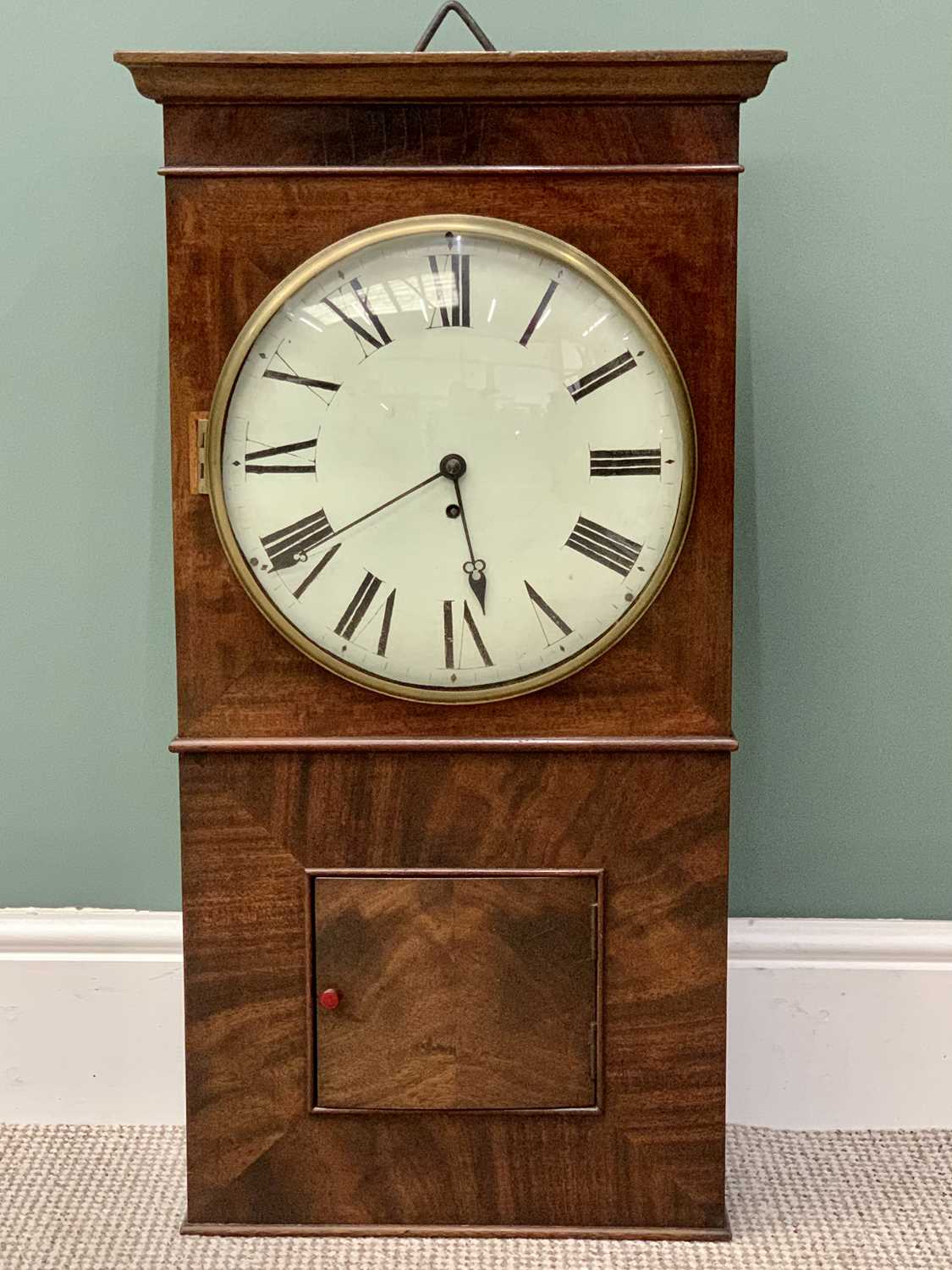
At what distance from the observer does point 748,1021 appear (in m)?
1.68

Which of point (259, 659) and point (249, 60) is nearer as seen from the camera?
point (249, 60)

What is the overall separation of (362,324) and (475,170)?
18cm

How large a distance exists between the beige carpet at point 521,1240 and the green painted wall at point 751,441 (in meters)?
0.28

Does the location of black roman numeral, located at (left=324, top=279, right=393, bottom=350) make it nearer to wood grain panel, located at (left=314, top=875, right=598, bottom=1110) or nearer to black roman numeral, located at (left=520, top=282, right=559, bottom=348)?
black roman numeral, located at (left=520, top=282, right=559, bottom=348)

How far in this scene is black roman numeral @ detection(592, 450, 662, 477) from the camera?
132cm

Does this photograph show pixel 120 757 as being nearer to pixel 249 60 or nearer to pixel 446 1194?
pixel 446 1194

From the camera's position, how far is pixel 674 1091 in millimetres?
1423

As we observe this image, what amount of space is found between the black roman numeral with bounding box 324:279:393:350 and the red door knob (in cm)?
65

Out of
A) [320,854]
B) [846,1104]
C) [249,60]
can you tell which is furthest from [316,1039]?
[249,60]

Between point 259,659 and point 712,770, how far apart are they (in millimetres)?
473

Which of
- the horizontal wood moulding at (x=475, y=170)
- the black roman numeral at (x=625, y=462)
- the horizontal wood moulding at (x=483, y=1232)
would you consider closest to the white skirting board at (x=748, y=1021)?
the horizontal wood moulding at (x=483, y=1232)

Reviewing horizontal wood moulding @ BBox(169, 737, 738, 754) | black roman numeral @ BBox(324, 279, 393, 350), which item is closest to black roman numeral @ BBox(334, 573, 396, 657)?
horizontal wood moulding @ BBox(169, 737, 738, 754)

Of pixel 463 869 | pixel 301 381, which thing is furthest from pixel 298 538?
pixel 463 869

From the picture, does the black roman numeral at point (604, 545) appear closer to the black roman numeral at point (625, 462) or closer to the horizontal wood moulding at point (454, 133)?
the black roman numeral at point (625, 462)
